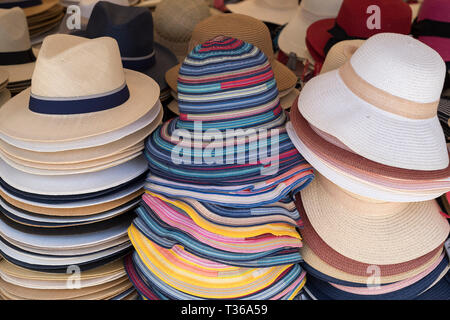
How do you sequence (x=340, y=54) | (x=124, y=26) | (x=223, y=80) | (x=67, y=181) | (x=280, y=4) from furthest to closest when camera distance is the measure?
1. (x=280, y=4)
2. (x=124, y=26)
3. (x=340, y=54)
4. (x=67, y=181)
5. (x=223, y=80)

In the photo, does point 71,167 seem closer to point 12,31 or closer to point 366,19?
point 12,31

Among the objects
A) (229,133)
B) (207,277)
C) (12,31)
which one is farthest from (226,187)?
(12,31)

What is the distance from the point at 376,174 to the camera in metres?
1.06

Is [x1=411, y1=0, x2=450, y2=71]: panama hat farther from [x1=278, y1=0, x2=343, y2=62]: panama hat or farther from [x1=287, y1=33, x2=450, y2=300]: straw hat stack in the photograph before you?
[x1=278, y1=0, x2=343, y2=62]: panama hat

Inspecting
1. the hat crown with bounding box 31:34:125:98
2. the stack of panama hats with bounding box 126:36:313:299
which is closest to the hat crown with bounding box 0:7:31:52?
the hat crown with bounding box 31:34:125:98

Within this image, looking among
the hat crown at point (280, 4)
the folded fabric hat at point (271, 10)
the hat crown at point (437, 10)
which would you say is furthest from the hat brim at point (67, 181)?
the hat crown at point (280, 4)

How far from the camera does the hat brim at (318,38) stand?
187 centimetres

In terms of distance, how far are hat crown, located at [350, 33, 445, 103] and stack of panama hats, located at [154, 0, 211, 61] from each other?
143 cm

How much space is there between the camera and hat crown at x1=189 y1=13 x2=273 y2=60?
163cm

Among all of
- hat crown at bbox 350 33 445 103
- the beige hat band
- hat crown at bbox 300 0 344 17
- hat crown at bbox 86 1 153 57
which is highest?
hat crown at bbox 350 33 445 103

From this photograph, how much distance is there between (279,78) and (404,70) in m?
0.83

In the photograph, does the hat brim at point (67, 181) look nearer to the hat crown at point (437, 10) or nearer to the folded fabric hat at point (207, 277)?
the folded fabric hat at point (207, 277)

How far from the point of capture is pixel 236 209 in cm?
118

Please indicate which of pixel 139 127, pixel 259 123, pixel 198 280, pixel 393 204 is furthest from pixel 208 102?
pixel 393 204
